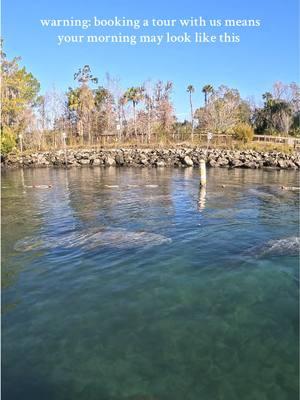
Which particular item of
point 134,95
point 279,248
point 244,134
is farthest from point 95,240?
point 134,95

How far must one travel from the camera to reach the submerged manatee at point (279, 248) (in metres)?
9.45

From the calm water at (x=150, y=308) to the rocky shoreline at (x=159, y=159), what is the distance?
26624 millimetres

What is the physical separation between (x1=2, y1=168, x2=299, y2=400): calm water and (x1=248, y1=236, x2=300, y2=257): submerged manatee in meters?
0.05

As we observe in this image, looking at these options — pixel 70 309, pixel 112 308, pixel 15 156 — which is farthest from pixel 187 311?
pixel 15 156

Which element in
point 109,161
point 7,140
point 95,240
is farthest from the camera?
point 109,161

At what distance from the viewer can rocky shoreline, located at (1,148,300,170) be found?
3941 cm

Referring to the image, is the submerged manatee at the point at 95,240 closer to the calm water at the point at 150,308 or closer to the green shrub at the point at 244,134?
the calm water at the point at 150,308

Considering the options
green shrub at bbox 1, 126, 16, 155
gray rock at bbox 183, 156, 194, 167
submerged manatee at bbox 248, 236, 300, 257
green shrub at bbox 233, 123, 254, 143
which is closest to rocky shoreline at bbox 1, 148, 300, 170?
gray rock at bbox 183, 156, 194, 167

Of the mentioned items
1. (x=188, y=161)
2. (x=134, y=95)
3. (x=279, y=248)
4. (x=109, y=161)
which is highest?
(x=134, y=95)

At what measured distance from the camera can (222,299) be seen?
6.90 meters

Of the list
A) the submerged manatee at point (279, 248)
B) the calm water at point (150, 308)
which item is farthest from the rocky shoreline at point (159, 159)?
the submerged manatee at point (279, 248)

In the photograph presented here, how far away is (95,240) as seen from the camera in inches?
424

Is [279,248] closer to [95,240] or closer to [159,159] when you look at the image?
[95,240]

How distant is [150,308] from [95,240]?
179 inches
